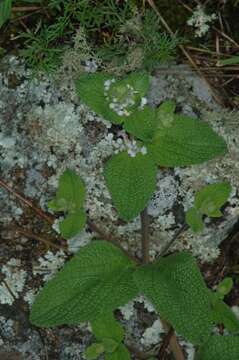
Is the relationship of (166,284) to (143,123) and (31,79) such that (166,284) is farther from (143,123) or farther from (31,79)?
(31,79)

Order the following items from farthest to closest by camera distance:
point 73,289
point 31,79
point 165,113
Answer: point 31,79 < point 73,289 < point 165,113

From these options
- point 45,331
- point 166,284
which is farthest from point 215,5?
point 45,331

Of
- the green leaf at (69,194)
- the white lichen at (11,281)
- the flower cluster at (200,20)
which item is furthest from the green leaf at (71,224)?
the flower cluster at (200,20)

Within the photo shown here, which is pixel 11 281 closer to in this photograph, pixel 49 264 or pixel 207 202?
pixel 49 264

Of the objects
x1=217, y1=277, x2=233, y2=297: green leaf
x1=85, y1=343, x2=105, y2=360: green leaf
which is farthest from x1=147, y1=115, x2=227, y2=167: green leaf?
x1=85, y1=343, x2=105, y2=360: green leaf

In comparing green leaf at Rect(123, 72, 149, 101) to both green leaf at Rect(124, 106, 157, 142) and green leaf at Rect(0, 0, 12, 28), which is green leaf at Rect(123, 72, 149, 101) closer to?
green leaf at Rect(124, 106, 157, 142)

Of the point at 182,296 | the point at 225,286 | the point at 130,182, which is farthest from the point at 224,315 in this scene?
the point at 130,182
